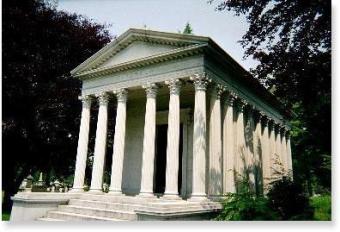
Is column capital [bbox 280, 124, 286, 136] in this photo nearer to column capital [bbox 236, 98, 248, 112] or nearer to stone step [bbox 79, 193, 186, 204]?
column capital [bbox 236, 98, 248, 112]

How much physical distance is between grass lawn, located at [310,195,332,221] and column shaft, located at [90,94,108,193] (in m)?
8.16

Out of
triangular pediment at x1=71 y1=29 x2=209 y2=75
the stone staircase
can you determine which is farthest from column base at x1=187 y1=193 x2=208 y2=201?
triangular pediment at x1=71 y1=29 x2=209 y2=75

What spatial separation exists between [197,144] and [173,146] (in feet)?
2.77

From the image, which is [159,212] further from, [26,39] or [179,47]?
[26,39]

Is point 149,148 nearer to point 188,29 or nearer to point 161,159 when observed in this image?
point 161,159

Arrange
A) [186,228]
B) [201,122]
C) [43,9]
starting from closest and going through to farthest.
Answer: [186,228] < [201,122] < [43,9]

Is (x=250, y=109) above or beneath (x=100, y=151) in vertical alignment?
above

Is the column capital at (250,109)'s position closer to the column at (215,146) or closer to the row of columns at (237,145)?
the row of columns at (237,145)

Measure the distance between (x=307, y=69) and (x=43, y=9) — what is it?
10893 mm

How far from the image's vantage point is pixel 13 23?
12.3 meters

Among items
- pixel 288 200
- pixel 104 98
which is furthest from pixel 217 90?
pixel 104 98

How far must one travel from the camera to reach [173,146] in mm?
12086

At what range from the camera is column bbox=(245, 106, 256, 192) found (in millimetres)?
14819

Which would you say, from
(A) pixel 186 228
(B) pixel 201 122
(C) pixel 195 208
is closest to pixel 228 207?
(C) pixel 195 208
